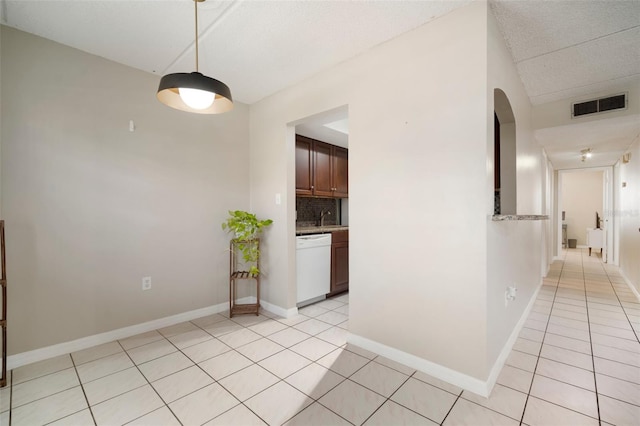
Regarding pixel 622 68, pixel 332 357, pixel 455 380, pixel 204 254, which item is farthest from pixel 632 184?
pixel 204 254

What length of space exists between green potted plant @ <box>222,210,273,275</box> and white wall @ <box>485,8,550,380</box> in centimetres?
218

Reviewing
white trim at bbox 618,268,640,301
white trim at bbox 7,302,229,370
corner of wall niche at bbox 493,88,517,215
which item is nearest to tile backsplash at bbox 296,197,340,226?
white trim at bbox 7,302,229,370

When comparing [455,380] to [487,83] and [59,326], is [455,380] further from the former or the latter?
[59,326]

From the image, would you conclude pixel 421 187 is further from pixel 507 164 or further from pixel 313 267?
pixel 313 267

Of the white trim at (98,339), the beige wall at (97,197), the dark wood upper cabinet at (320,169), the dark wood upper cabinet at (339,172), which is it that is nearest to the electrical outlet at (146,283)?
the beige wall at (97,197)

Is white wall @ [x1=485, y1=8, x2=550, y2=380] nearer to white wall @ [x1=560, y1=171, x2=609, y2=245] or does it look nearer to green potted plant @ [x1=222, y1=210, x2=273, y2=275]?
green potted plant @ [x1=222, y1=210, x2=273, y2=275]

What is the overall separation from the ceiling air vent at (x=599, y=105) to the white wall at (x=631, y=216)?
1.41 meters

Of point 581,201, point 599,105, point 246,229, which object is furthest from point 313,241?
point 581,201

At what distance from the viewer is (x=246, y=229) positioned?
3199 mm

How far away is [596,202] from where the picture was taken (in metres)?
8.61

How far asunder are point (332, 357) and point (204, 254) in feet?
5.99

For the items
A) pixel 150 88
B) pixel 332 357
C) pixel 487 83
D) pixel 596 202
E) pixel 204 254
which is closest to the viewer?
pixel 487 83

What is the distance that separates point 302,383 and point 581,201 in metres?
11.2

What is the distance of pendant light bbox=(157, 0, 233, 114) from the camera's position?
1.51m
